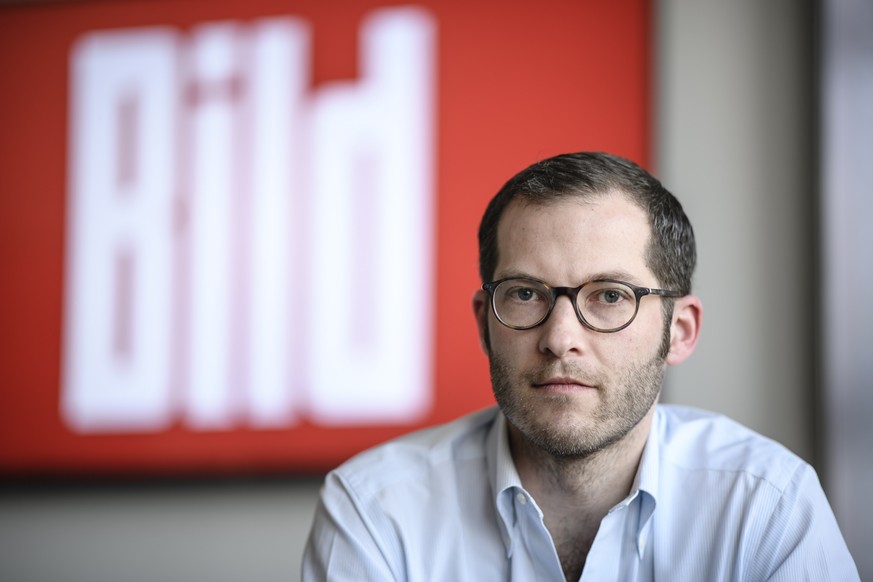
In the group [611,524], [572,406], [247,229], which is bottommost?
[611,524]

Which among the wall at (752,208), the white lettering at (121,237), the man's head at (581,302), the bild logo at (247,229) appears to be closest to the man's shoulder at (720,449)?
the man's head at (581,302)

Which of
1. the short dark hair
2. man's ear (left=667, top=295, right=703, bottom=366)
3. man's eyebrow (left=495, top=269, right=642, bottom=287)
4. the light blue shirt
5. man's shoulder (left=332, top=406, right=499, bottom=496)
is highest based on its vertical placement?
the short dark hair

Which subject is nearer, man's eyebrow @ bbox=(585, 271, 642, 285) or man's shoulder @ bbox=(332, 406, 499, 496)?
man's eyebrow @ bbox=(585, 271, 642, 285)

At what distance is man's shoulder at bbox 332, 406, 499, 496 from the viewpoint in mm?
1433

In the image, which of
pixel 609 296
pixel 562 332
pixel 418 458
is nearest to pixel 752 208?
pixel 609 296

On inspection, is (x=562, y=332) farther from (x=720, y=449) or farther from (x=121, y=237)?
(x=121, y=237)

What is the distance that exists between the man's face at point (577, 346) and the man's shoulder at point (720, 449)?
16 centimetres

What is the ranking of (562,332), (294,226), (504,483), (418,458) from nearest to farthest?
1. (562,332)
2. (504,483)
3. (418,458)
4. (294,226)

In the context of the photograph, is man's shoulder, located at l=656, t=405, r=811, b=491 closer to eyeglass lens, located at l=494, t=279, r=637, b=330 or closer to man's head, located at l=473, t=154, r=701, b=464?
man's head, located at l=473, t=154, r=701, b=464

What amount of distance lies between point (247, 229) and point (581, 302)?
53.6 inches

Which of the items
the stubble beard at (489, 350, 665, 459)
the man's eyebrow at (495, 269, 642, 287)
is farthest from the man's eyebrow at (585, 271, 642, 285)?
the stubble beard at (489, 350, 665, 459)

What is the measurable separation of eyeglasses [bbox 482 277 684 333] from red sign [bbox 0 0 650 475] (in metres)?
0.91

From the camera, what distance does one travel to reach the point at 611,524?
1.33 metres

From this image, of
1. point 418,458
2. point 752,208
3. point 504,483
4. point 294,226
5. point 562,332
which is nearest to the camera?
point 562,332
